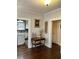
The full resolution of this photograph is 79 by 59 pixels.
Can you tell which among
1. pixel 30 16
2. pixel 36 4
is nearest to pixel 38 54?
pixel 30 16

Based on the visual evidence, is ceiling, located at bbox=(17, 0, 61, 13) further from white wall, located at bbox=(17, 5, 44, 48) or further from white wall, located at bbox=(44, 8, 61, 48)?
white wall, located at bbox=(44, 8, 61, 48)

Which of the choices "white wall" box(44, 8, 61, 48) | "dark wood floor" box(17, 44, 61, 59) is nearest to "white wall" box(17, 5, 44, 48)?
"white wall" box(44, 8, 61, 48)

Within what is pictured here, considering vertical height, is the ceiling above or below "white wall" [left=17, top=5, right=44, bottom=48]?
above

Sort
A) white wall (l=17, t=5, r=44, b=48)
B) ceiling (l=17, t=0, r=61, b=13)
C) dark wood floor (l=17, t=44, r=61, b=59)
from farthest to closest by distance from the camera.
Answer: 1. white wall (l=17, t=5, r=44, b=48)
2. dark wood floor (l=17, t=44, r=61, b=59)
3. ceiling (l=17, t=0, r=61, b=13)

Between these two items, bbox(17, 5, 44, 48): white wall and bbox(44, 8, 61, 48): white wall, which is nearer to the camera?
Result: bbox(17, 5, 44, 48): white wall

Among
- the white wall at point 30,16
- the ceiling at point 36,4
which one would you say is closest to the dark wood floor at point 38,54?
the white wall at point 30,16

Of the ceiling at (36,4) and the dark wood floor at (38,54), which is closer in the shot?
the ceiling at (36,4)

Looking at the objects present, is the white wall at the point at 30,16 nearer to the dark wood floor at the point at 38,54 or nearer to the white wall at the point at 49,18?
the white wall at the point at 49,18

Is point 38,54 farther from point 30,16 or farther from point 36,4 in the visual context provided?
point 36,4
